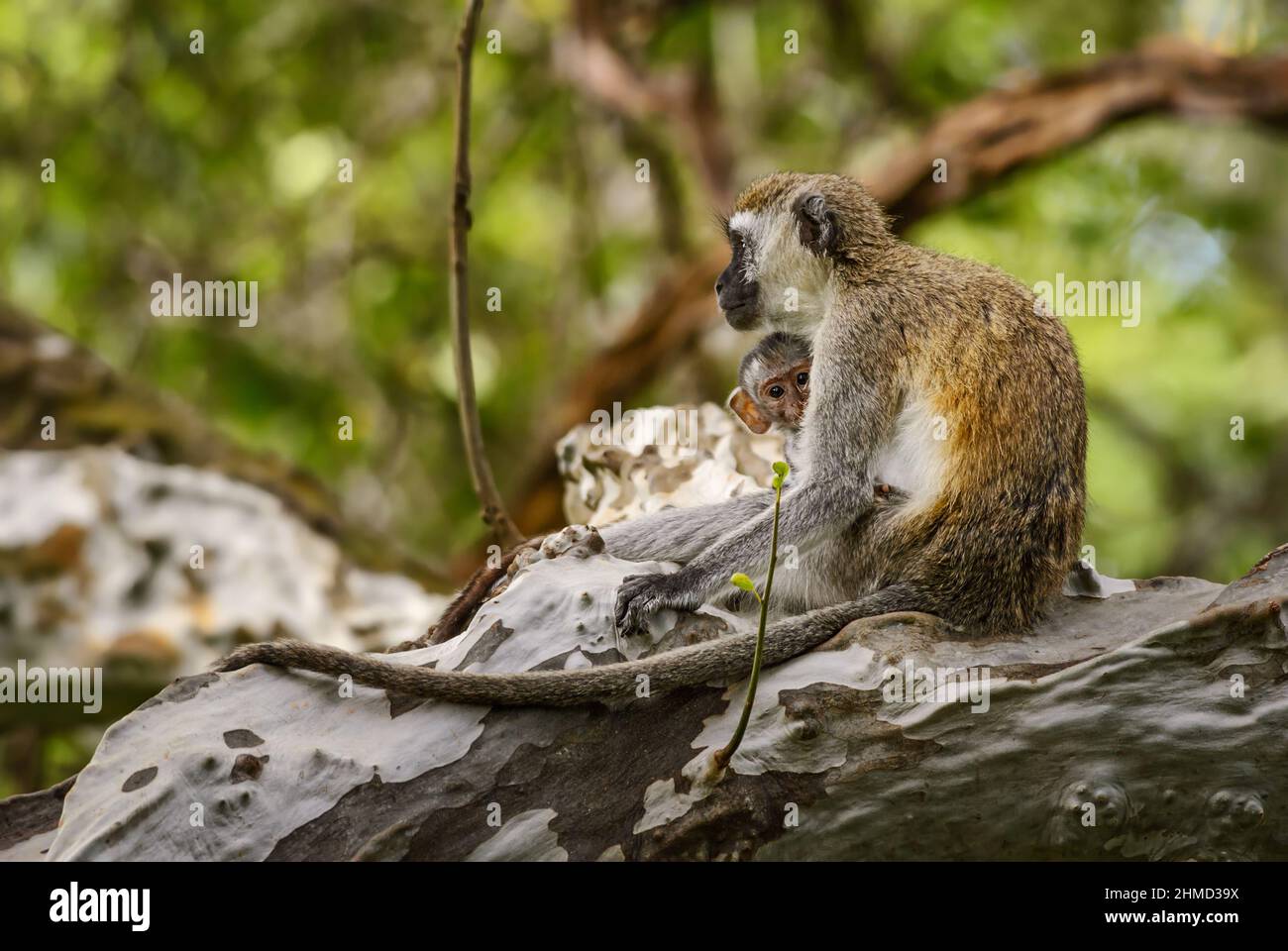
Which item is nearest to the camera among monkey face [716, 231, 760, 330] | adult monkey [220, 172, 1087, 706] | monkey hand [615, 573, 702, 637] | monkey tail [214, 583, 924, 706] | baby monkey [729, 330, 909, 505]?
monkey tail [214, 583, 924, 706]

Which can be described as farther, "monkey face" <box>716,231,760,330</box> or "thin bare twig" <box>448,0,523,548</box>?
"monkey face" <box>716,231,760,330</box>

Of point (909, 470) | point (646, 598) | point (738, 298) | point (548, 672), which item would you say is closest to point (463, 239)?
point (738, 298)

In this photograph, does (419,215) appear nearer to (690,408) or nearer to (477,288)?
(477,288)

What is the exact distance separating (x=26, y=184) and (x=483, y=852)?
9.16 meters

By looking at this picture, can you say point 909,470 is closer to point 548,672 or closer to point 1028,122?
point 548,672

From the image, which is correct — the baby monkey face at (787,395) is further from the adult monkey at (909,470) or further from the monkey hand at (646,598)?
the monkey hand at (646,598)

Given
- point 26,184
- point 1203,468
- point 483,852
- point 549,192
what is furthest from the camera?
point 549,192

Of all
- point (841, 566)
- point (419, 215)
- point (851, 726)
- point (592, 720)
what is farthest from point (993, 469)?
point (419, 215)

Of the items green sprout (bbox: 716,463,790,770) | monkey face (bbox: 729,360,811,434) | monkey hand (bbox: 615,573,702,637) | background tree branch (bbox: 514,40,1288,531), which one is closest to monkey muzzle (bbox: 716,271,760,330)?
monkey face (bbox: 729,360,811,434)

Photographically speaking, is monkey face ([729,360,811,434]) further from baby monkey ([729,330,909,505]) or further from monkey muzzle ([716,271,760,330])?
monkey muzzle ([716,271,760,330])

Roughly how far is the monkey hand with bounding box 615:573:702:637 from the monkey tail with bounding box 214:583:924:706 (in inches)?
8.3

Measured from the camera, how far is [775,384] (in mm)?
5371

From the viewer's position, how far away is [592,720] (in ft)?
12.1

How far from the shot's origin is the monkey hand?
4023mm
